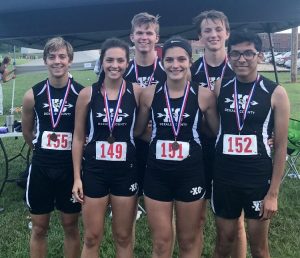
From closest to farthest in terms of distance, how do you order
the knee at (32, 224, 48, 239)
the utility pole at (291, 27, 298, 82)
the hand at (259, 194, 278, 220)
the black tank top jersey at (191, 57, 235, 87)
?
1. the hand at (259, 194, 278, 220)
2. the knee at (32, 224, 48, 239)
3. the black tank top jersey at (191, 57, 235, 87)
4. the utility pole at (291, 27, 298, 82)

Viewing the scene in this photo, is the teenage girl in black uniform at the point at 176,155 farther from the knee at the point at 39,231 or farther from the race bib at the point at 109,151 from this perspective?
the knee at the point at 39,231

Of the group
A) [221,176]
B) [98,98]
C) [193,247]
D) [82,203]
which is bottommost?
[193,247]

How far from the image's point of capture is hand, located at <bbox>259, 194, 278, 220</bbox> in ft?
7.77

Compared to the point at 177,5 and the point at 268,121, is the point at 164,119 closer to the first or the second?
the point at 268,121

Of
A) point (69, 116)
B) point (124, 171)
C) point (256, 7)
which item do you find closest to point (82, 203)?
point (124, 171)

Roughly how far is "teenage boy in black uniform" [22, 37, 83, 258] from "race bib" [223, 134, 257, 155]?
106cm

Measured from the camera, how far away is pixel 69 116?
265 cm

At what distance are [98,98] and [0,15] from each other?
2.67 meters

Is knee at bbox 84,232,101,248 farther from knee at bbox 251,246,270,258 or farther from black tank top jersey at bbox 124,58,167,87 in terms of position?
black tank top jersey at bbox 124,58,167,87

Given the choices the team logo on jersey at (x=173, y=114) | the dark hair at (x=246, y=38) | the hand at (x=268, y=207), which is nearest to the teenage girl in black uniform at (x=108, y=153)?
the team logo on jersey at (x=173, y=114)

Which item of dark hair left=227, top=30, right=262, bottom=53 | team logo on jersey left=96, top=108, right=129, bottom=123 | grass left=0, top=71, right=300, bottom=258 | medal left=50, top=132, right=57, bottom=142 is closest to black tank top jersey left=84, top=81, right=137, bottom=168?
team logo on jersey left=96, top=108, right=129, bottom=123

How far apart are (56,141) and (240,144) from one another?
1214mm

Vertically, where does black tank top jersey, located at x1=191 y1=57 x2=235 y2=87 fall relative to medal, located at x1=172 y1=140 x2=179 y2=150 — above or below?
above

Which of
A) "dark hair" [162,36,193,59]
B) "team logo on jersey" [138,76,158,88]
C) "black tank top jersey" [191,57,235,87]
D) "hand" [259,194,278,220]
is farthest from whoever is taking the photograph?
"team logo on jersey" [138,76,158,88]
